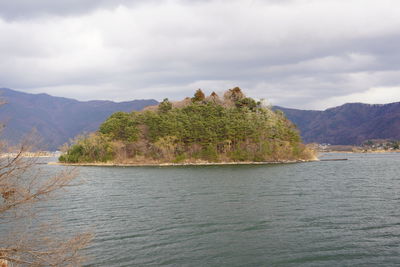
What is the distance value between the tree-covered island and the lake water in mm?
88895

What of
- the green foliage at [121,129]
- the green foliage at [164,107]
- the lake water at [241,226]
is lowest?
the lake water at [241,226]

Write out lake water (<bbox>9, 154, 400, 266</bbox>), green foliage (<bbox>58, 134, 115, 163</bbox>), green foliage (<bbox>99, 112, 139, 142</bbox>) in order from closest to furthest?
lake water (<bbox>9, 154, 400, 266</bbox>), green foliage (<bbox>58, 134, 115, 163</bbox>), green foliage (<bbox>99, 112, 139, 142</bbox>)

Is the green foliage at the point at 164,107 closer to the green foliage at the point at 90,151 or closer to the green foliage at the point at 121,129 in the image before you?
the green foliage at the point at 121,129

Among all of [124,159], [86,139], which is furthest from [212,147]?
[86,139]

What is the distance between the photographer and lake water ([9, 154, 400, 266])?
2388 centimetres

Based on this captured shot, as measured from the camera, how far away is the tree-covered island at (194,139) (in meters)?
145

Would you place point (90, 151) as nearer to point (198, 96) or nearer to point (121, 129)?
point (121, 129)

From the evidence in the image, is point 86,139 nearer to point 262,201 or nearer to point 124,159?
point 124,159

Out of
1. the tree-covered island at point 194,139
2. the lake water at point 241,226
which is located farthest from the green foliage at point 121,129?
the lake water at point 241,226

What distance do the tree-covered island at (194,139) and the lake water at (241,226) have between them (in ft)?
292

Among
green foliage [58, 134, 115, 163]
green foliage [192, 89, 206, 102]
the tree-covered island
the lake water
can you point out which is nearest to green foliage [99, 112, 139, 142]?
the tree-covered island

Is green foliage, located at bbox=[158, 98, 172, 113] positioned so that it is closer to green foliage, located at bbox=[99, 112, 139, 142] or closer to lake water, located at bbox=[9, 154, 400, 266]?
green foliage, located at bbox=[99, 112, 139, 142]

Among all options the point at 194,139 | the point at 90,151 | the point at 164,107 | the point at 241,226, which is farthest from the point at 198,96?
the point at 241,226

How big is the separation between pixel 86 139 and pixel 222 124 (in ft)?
214
